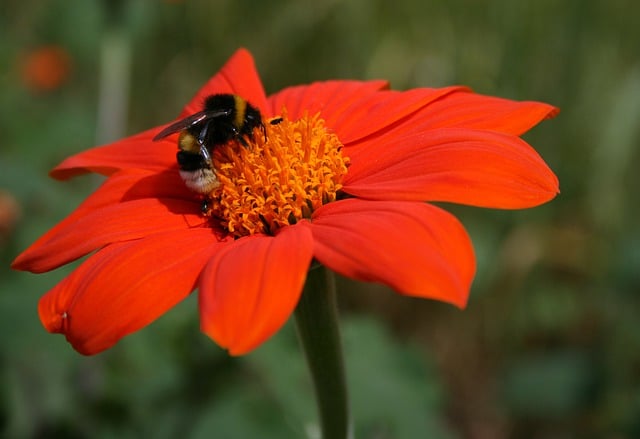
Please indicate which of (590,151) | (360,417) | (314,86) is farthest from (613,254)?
(314,86)

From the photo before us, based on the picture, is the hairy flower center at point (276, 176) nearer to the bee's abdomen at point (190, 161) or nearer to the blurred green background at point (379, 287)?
the bee's abdomen at point (190, 161)

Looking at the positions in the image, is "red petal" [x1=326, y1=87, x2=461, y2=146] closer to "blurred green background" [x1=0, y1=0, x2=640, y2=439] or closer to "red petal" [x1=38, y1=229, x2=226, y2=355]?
"red petal" [x1=38, y1=229, x2=226, y2=355]

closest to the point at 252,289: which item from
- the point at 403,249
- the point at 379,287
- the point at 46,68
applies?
the point at 403,249

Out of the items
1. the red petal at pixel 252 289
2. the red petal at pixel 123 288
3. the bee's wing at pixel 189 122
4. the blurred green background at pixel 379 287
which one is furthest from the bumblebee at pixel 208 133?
the blurred green background at pixel 379 287

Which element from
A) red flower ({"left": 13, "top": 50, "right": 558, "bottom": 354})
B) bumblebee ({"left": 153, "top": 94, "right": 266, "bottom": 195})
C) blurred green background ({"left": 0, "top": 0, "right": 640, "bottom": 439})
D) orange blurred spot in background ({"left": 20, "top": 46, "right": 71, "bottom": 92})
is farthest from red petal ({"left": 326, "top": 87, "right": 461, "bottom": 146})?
orange blurred spot in background ({"left": 20, "top": 46, "right": 71, "bottom": 92})

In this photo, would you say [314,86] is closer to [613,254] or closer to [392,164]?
[392,164]

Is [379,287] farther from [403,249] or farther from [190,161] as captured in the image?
[403,249]
